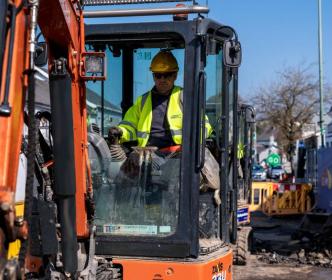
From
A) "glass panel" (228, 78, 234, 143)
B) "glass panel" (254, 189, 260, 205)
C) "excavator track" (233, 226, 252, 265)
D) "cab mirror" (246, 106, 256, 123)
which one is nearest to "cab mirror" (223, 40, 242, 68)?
"glass panel" (228, 78, 234, 143)

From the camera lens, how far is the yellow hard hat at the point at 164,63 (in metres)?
5.32

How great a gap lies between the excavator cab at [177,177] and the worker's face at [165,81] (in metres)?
0.08

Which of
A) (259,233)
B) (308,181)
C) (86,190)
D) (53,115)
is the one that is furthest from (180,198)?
(308,181)

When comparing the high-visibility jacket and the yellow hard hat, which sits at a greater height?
the yellow hard hat

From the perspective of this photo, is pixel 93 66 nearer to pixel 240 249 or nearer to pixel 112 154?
pixel 112 154

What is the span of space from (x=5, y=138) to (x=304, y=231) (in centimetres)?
923

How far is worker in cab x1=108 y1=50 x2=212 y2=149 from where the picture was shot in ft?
16.8

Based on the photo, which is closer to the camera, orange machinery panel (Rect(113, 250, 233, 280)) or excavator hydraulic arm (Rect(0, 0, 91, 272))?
excavator hydraulic arm (Rect(0, 0, 91, 272))

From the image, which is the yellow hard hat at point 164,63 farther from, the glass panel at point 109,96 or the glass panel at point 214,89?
the glass panel at point 109,96

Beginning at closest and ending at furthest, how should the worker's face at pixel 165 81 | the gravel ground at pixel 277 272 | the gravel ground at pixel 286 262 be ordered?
the worker's face at pixel 165 81, the gravel ground at pixel 277 272, the gravel ground at pixel 286 262

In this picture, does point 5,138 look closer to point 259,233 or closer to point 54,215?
point 54,215

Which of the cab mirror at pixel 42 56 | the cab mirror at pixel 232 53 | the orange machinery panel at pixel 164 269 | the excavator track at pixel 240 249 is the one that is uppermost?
the cab mirror at pixel 232 53

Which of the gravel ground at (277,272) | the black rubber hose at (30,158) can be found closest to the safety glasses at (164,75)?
the black rubber hose at (30,158)

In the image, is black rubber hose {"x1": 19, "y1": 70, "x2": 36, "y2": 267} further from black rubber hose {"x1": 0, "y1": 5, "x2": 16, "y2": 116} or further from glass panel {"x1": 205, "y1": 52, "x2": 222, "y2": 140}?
glass panel {"x1": 205, "y1": 52, "x2": 222, "y2": 140}
